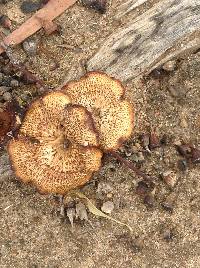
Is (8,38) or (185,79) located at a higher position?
(8,38)

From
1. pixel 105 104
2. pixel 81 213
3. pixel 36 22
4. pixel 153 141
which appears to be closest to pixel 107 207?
pixel 81 213

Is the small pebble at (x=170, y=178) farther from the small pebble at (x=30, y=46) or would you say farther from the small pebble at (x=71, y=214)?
the small pebble at (x=30, y=46)

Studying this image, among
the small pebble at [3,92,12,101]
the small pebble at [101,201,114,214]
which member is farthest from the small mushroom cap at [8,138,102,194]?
the small pebble at [3,92,12,101]

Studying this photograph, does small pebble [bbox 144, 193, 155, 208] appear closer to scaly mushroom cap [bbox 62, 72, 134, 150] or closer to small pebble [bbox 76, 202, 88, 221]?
small pebble [bbox 76, 202, 88, 221]

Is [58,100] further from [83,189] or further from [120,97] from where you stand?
[83,189]

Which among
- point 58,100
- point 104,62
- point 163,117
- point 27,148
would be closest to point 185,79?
point 163,117

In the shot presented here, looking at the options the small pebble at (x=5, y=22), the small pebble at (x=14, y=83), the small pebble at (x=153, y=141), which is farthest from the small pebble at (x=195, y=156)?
the small pebble at (x=5, y=22)
